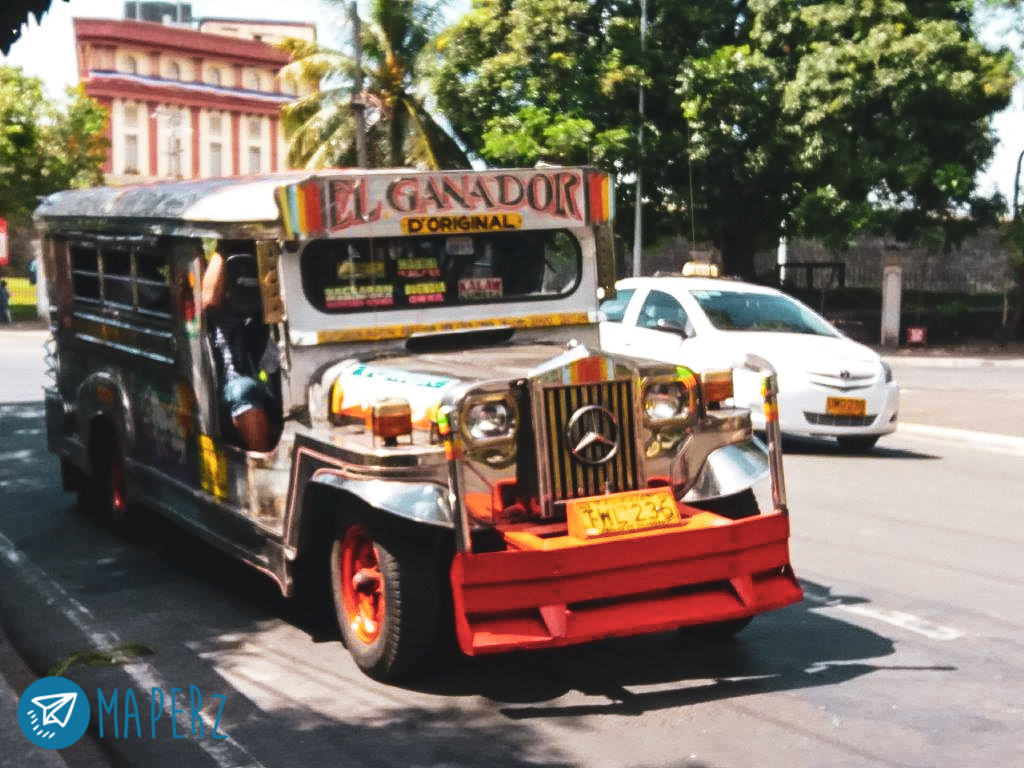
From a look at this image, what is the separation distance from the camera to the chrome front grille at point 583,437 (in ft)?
20.7

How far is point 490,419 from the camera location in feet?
20.6

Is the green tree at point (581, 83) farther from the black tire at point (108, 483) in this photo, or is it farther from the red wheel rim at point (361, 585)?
the red wheel rim at point (361, 585)

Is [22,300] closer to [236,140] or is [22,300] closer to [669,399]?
[236,140]

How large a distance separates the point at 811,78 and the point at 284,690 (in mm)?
26115

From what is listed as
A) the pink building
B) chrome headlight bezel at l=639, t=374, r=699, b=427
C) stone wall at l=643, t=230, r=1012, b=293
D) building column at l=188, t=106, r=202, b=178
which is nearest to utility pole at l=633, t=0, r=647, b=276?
stone wall at l=643, t=230, r=1012, b=293

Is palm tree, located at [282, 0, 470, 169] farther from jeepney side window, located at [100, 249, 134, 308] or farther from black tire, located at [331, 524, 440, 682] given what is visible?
black tire, located at [331, 524, 440, 682]

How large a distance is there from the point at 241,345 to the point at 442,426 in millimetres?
2284

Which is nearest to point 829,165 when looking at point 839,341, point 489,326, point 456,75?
point 456,75

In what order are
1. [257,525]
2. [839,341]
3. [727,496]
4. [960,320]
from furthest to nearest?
[960,320]
[839,341]
[257,525]
[727,496]

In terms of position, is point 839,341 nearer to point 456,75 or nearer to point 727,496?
point 727,496

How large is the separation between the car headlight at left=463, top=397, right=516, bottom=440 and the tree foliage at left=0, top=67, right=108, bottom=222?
3896 centimetres

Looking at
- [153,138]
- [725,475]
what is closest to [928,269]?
[725,475]

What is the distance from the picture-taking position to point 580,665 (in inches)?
267

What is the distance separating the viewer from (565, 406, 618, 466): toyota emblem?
20.8 feet
